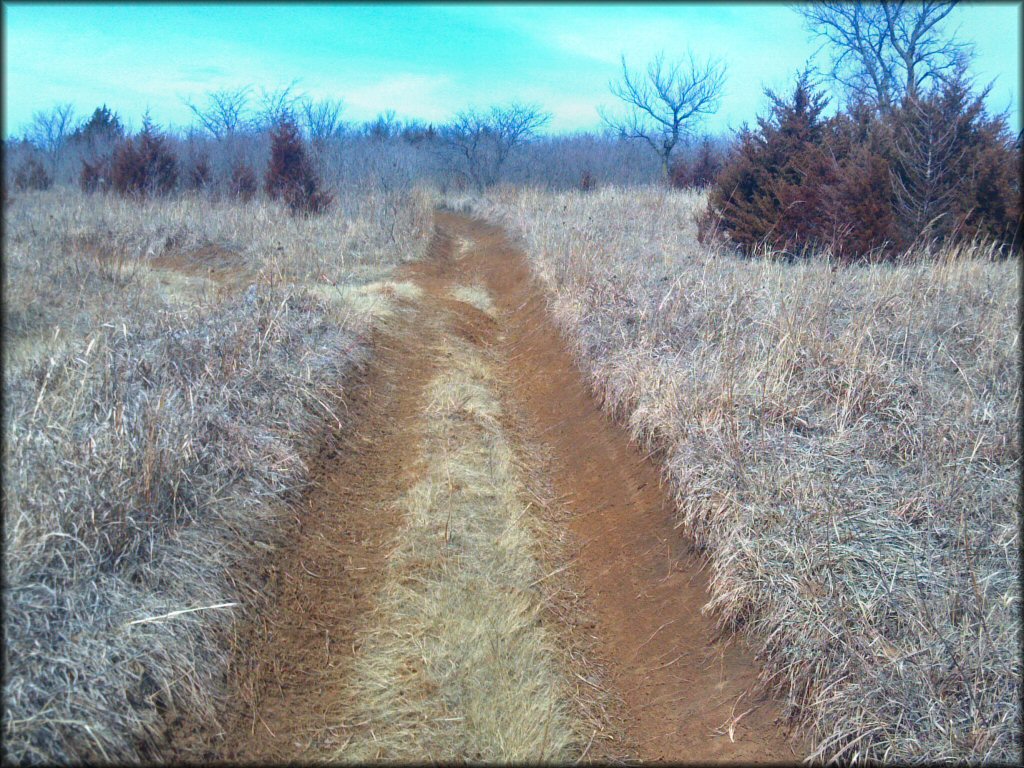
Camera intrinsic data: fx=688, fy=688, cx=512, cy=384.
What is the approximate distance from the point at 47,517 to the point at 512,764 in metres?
2.48

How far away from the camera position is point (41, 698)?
8.64 ft

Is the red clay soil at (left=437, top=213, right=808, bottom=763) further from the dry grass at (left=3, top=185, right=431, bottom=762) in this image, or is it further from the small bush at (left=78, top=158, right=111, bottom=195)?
the small bush at (left=78, top=158, right=111, bottom=195)

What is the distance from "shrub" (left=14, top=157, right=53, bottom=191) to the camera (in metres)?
19.0

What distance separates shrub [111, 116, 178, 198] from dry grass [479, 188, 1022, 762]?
14.7 metres

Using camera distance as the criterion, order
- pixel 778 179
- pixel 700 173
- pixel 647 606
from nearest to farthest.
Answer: pixel 647 606
pixel 778 179
pixel 700 173

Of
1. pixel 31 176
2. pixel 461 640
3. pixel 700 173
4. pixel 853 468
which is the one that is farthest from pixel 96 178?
pixel 853 468

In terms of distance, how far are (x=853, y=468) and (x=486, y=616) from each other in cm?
246

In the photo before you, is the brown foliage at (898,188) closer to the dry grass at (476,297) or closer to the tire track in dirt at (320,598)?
the dry grass at (476,297)

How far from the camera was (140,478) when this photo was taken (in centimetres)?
375

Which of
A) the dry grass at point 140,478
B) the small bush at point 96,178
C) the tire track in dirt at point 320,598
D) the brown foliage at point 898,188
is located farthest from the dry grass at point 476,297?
the small bush at point 96,178

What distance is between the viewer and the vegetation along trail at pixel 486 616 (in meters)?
3.28

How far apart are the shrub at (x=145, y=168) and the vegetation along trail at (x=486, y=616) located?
14436mm

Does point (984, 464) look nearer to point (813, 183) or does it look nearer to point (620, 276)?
point (620, 276)

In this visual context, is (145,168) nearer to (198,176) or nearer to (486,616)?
(198,176)
